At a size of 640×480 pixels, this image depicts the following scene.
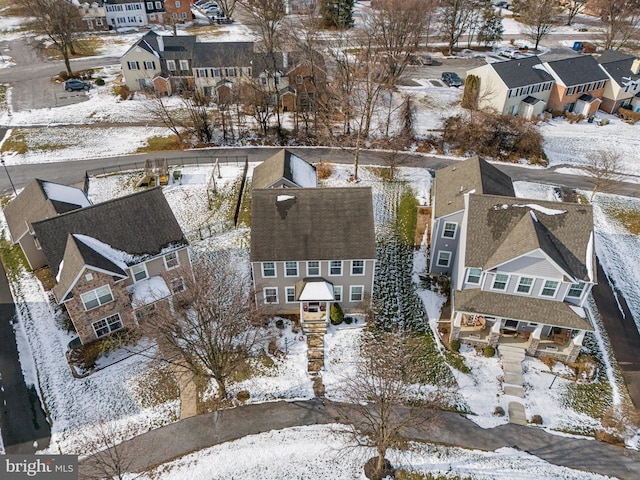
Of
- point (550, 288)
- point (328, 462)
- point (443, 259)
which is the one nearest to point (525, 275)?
point (550, 288)

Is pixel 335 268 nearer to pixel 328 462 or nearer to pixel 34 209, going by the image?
pixel 328 462

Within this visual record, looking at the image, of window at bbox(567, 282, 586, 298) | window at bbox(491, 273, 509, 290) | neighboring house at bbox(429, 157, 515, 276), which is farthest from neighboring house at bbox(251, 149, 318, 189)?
window at bbox(567, 282, 586, 298)

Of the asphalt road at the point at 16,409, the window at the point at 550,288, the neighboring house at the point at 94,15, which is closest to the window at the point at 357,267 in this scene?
the window at the point at 550,288

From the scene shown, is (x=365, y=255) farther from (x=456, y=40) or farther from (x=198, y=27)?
(x=198, y=27)

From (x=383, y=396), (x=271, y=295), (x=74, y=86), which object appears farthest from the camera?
(x=74, y=86)

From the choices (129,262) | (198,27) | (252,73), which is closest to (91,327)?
(129,262)

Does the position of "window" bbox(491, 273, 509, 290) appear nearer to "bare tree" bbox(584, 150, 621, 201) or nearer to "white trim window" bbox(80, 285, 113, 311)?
"bare tree" bbox(584, 150, 621, 201)

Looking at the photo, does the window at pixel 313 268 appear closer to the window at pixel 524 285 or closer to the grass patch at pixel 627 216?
Answer: the window at pixel 524 285
